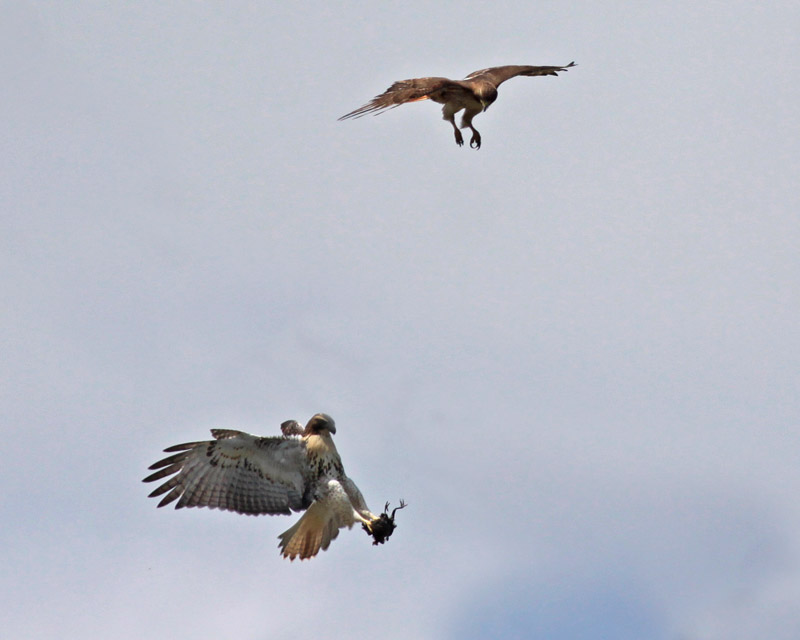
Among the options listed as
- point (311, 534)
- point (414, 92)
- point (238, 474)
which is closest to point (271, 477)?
point (238, 474)

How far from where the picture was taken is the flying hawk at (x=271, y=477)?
19.5 m

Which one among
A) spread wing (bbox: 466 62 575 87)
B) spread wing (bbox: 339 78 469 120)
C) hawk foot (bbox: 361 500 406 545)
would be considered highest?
spread wing (bbox: 466 62 575 87)

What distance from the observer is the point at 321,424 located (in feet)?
64.6

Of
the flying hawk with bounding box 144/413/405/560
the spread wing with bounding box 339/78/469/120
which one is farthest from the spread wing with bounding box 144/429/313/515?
the spread wing with bounding box 339/78/469/120

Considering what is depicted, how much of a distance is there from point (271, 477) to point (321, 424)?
1.21m

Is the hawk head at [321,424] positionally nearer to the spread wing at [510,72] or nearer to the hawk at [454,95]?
the hawk at [454,95]

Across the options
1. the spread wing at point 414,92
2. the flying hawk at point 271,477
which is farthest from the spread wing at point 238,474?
the spread wing at point 414,92

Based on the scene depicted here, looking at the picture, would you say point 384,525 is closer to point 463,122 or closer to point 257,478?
point 257,478

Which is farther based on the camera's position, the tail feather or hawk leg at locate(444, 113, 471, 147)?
hawk leg at locate(444, 113, 471, 147)

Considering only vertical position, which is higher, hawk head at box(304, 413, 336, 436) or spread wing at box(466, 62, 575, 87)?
spread wing at box(466, 62, 575, 87)

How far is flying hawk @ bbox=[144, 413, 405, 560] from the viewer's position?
768 inches

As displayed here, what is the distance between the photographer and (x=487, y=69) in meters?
23.8

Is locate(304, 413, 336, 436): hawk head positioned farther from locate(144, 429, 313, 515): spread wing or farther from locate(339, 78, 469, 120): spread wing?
locate(339, 78, 469, 120): spread wing

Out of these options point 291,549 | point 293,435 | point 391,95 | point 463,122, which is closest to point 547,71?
point 463,122
